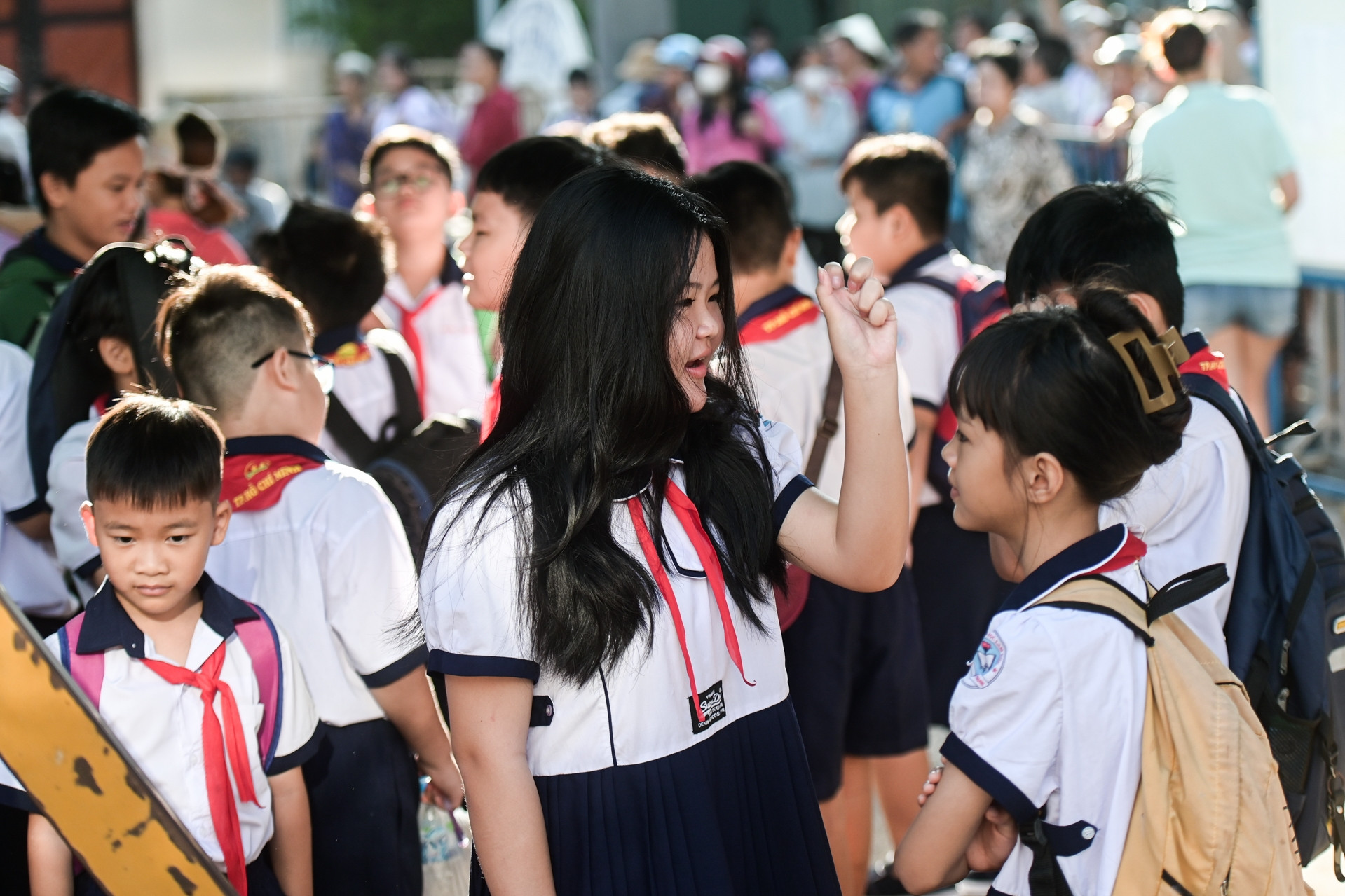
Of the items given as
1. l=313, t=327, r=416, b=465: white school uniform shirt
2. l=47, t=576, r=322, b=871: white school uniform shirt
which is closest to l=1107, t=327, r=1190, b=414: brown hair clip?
l=47, t=576, r=322, b=871: white school uniform shirt

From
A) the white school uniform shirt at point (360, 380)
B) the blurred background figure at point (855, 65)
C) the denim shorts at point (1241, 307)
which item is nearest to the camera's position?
the white school uniform shirt at point (360, 380)

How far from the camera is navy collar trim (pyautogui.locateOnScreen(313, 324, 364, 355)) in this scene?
3504mm

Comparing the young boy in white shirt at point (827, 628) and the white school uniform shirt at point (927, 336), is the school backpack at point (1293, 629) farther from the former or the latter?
the white school uniform shirt at point (927, 336)

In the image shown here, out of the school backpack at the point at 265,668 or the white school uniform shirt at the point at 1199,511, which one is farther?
the white school uniform shirt at the point at 1199,511

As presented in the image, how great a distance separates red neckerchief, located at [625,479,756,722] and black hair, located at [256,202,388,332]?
1.95 m

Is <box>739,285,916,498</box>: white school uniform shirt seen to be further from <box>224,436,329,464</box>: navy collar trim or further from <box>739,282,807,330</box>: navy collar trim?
<box>224,436,329,464</box>: navy collar trim

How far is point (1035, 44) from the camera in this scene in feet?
33.6

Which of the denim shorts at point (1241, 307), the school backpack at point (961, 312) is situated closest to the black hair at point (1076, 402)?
the school backpack at point (961, 312)

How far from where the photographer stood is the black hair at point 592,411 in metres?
1.75

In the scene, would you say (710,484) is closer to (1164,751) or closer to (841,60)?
(1164,751)

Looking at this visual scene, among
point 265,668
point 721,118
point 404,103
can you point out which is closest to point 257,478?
point 265,668

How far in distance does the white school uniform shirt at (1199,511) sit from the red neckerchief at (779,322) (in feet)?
3.59

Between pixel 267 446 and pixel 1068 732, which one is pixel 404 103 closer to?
pixel 267 446

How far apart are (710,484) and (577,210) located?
1.43 ft
